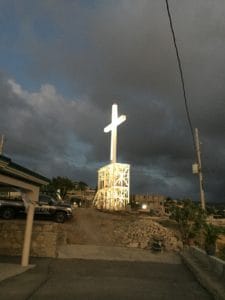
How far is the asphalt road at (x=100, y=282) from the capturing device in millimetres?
8625

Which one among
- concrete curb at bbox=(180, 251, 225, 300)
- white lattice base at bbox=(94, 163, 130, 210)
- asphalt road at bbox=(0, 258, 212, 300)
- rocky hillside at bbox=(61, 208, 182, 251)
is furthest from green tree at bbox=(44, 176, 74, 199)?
concrete curb at bbox=(180, 251, 225, 300)

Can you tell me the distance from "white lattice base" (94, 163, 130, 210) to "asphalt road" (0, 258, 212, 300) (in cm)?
1701

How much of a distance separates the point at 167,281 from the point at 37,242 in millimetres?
7565

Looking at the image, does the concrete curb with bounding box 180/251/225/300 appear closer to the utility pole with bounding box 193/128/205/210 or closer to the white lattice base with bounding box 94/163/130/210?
the utility pole with bounding box 193/128/205/210

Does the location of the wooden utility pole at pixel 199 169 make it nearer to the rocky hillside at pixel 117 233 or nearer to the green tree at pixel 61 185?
the rocky hillside at pixel 117 233

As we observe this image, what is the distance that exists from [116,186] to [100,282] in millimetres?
21447

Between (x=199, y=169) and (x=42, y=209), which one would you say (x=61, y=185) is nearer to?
(x=42, y=209)

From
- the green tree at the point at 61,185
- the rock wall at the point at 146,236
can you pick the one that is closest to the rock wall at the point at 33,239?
the rock wall at the point at 146,236

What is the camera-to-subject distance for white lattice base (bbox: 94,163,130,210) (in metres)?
31.8

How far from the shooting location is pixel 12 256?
15.7 m

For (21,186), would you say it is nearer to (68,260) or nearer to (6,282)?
(6,282)

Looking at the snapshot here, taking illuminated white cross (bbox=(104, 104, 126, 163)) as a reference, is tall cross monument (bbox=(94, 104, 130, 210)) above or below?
below

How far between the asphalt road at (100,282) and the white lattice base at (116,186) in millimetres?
17015

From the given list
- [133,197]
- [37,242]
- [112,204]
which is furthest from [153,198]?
[37,242]
